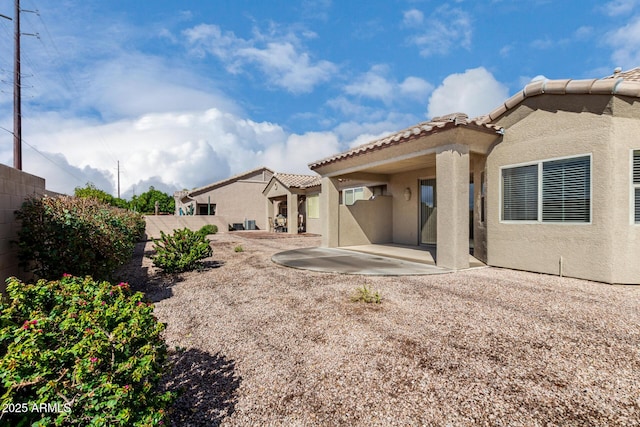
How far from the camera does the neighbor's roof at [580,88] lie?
22.3 feet

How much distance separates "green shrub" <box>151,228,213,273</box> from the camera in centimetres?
896

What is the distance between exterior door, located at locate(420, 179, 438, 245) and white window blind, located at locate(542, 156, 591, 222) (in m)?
5.36

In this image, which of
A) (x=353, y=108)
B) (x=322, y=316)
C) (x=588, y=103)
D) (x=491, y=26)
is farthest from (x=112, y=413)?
(x=353, y=108)

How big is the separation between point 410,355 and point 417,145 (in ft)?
23.2

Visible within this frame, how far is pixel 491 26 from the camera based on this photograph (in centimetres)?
1159

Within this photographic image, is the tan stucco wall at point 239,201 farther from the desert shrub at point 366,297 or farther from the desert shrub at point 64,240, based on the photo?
the desert shrub at point 366,297

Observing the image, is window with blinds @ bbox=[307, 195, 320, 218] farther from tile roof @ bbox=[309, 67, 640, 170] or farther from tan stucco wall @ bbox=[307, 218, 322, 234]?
tile roof @ bbox=[309, 67, 640, 170]

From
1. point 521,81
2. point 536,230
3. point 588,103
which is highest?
point 521,81

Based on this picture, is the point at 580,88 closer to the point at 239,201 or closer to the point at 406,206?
the point at 406,206

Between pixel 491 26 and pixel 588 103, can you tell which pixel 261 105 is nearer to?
pixel 491 26

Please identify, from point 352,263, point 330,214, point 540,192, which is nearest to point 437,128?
point 540,192

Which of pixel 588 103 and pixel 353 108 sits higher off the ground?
pixel 353 108

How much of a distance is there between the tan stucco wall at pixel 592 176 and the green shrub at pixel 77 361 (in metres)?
9.22

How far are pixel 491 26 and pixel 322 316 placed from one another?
12909 mm
